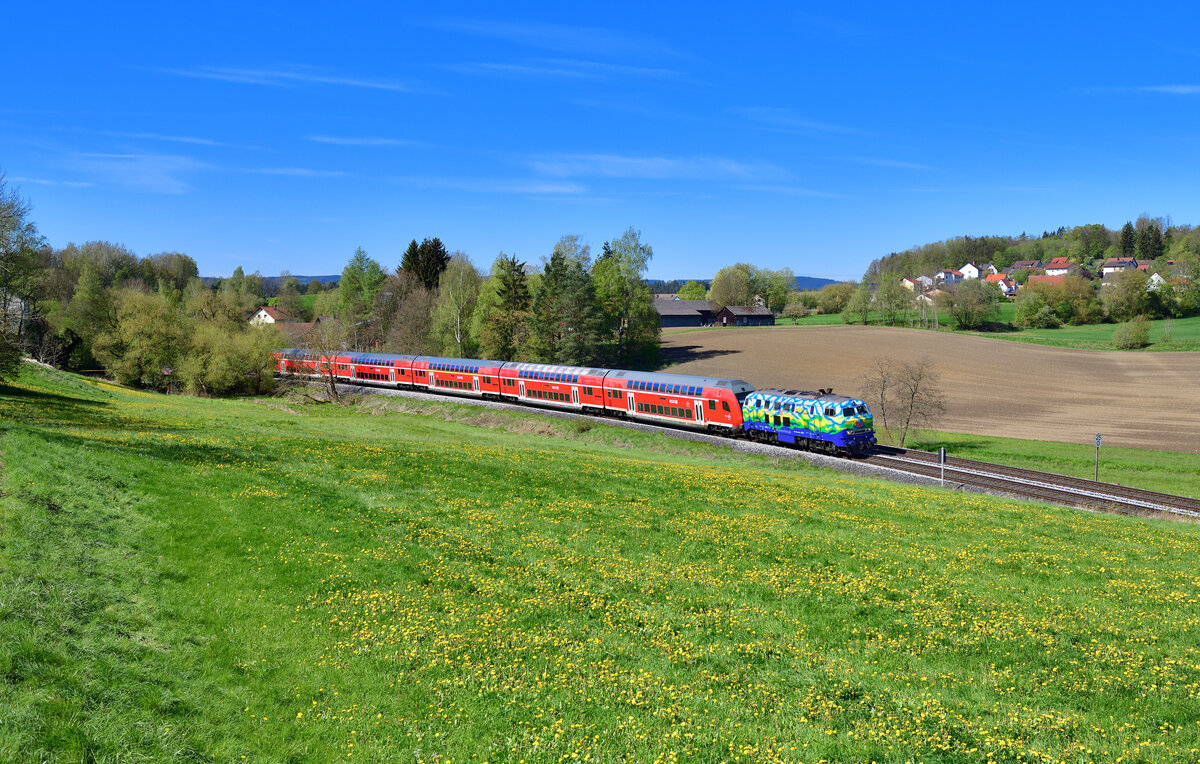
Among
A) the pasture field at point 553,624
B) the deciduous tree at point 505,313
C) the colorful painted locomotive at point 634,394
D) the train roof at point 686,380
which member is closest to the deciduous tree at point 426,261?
the deciduous tree at point 505,313

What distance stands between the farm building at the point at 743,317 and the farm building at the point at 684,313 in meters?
3.15

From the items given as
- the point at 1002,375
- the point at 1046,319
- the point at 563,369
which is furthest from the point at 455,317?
the point at 1046,319

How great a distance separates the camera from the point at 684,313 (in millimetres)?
173000

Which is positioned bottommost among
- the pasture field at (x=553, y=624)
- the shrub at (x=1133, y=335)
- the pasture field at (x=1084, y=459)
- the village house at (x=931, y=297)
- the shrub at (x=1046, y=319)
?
the pasture field at (x=1084, y=459)

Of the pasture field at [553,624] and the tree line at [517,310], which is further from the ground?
the tree line at [517,310]

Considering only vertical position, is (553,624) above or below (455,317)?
below

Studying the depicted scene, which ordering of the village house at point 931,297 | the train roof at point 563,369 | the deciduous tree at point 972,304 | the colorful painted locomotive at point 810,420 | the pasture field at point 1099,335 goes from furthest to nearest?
the village house at point 931,297 → the deciduous tree at point 972,304 → the pasture field at point 1099,335 → the train roof at point 563,369 → the colorful painted locomotive at point 810,420

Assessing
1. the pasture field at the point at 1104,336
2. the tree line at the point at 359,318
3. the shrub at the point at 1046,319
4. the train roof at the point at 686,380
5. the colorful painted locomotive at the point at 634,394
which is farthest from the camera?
the shrub at the point at 1046,319

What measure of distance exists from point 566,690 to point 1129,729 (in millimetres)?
8487

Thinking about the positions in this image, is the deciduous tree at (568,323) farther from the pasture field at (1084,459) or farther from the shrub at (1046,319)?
the shrub at (1046,319)

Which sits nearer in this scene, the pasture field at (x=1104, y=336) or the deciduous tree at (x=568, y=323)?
the deciduous tree at (x=568, y=323)

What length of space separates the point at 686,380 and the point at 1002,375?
61911 millimetres

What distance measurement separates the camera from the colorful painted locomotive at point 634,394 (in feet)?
137

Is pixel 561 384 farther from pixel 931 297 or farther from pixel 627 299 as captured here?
pixel 931 297
